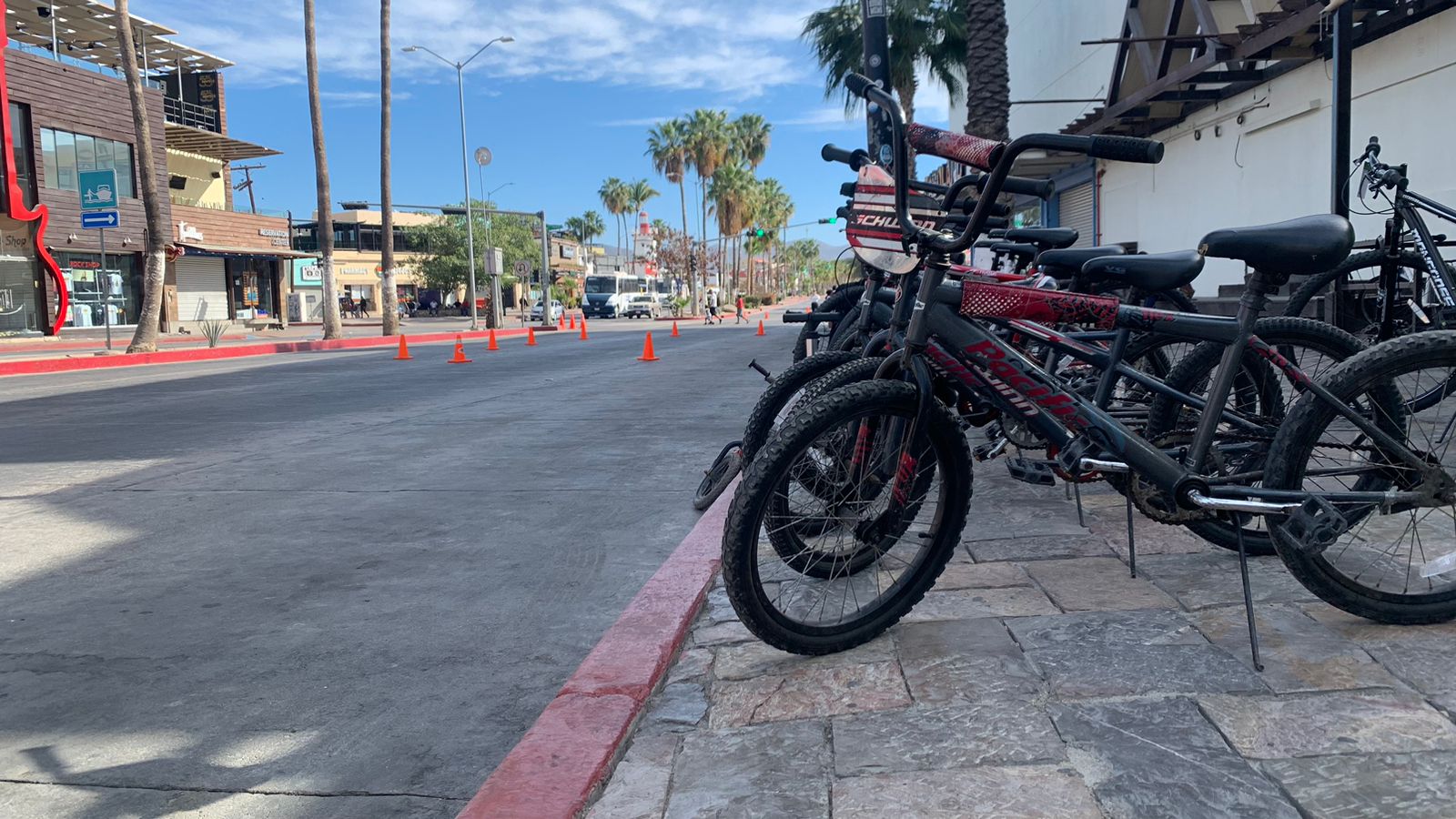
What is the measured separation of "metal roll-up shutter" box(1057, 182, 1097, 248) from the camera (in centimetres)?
2177

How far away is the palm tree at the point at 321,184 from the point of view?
28.8m

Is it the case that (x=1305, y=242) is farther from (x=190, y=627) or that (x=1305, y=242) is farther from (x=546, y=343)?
(x=546, y=343)

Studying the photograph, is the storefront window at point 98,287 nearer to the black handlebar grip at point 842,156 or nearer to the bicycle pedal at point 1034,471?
the black handlebar grip at point 842,156

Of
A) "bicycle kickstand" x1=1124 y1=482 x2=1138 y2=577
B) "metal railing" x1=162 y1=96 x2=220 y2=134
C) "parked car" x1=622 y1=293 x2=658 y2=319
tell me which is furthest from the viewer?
"parked car" x1=622 y1=293 x2=658 y2=319

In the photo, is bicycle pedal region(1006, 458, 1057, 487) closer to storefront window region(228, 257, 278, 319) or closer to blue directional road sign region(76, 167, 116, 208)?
blue directional road sign region(76, 167, 116, 208)

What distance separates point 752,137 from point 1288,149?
67.4 metres

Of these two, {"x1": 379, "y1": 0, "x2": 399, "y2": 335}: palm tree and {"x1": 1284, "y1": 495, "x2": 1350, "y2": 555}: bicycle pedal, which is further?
{"x1": 379, "y1": 0, "x2": 399, "y2": 335}: palm tree

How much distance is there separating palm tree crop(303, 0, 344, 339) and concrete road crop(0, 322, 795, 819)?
20119mm

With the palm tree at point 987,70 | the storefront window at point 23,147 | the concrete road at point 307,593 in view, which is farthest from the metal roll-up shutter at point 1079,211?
the storefront window at point 23,147

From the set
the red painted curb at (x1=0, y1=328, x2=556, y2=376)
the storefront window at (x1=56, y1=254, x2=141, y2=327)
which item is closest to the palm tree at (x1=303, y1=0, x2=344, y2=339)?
the red painted curb at (x1=0, y1=328, x2=556, y2=376)

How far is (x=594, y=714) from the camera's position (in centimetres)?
266

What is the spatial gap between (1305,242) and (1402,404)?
0.61 metres

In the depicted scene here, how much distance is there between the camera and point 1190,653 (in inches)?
113

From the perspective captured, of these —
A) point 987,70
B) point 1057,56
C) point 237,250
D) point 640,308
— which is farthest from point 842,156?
point 640,308
